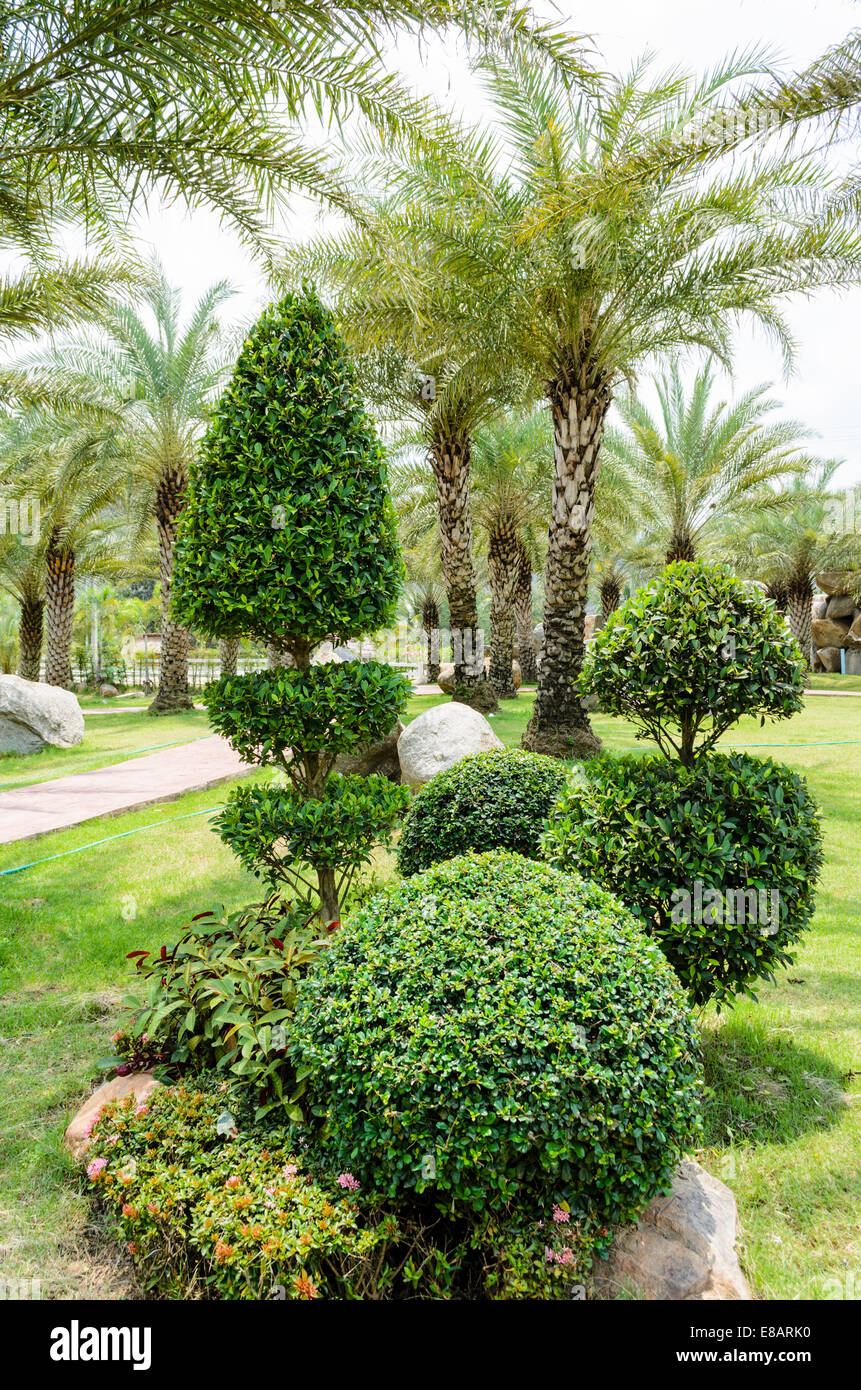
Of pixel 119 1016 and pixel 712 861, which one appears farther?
pixel 119 1016

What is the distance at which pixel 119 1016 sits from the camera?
396 cm

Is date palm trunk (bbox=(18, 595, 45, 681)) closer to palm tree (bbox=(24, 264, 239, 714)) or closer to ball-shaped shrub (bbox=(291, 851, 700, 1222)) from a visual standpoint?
palm tree (bbox=(24, 264, 239, 714))

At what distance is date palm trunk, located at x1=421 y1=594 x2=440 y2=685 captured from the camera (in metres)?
27.3

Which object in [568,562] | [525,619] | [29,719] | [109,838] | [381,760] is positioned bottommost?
[109,838]

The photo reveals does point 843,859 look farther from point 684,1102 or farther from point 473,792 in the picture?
point 684,1102

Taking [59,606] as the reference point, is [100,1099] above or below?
below

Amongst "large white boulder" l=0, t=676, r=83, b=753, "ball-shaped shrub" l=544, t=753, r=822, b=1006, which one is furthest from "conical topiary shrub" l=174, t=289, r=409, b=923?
"large white boulder" l=0, t=676, r=83, b=753

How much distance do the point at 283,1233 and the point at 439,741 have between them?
211 inches

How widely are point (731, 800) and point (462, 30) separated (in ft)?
16.3

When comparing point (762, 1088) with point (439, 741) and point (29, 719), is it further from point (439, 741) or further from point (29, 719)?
point (29, 719)

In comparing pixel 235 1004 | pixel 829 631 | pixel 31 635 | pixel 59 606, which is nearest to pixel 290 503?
pixel 235 1004

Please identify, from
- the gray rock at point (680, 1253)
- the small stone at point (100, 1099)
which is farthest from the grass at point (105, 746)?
the gray rock at point (680, 1253)

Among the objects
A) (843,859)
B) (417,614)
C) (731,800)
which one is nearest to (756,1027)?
(731,800)

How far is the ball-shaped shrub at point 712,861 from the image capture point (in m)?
3.15
